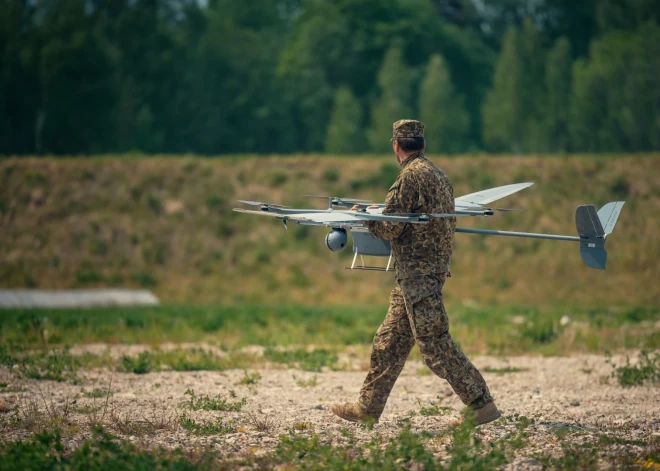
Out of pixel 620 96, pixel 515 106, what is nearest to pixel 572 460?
pixel 620 96

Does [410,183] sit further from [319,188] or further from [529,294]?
[319,188]

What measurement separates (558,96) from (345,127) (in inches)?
464

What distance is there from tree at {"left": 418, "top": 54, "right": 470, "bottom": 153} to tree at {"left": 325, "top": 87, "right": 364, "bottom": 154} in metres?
3.75

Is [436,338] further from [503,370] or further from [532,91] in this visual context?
[532,91]

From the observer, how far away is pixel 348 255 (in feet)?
115

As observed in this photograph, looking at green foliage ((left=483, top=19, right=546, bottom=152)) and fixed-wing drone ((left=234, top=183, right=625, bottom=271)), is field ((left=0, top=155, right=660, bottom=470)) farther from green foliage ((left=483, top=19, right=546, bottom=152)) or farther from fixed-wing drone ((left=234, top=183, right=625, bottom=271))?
green foliage ((left=483, top=19, right=546, bottom=152))

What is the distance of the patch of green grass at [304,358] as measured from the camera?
1404 centimetres

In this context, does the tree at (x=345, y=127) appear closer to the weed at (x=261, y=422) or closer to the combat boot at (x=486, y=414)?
the weed at (x=261, y=422)

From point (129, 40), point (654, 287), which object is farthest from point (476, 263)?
point (129, 40)

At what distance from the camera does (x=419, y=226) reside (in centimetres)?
891

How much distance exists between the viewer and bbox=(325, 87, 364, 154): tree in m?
58.0

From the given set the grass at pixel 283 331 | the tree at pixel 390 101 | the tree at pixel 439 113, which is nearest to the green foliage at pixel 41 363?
the grass at pixel 283 331

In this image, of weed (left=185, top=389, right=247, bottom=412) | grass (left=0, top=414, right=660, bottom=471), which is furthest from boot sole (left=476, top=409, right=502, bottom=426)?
weed (left=185, top=389, right=247, bottom=412)

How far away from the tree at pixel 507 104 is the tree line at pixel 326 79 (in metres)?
0.09
